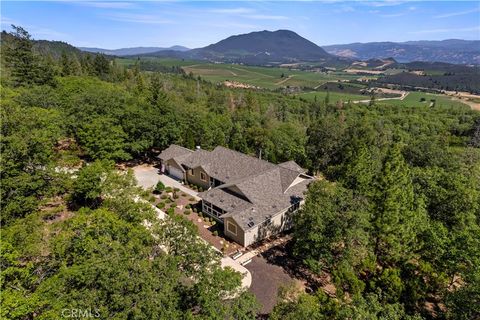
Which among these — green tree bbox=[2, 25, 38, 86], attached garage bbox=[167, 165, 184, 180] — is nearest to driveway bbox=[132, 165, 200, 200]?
attached garage bbox=[167, 165, 184, 180]

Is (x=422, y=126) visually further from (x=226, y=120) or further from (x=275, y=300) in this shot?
(x=275, y=300)

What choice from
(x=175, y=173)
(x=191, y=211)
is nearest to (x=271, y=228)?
(x=191, y=211)

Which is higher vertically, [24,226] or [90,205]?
[24,226]

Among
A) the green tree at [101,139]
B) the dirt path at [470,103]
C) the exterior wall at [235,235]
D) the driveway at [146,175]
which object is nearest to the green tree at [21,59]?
the green tree at [101,139]

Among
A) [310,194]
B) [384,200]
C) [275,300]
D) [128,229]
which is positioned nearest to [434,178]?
[384,200]

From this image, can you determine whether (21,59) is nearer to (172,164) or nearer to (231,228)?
(172,164)

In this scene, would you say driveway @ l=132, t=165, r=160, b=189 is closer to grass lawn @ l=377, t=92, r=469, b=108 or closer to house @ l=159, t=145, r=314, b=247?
house @ l=159, t=145, r=314, b=247

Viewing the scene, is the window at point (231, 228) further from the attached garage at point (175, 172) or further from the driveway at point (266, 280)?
the attached garage at point (175, 172)
